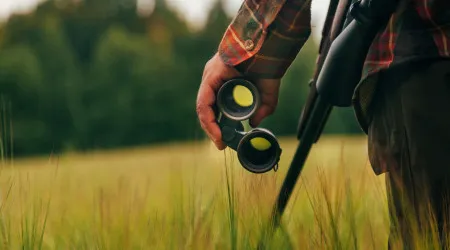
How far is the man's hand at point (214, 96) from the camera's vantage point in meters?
1.62

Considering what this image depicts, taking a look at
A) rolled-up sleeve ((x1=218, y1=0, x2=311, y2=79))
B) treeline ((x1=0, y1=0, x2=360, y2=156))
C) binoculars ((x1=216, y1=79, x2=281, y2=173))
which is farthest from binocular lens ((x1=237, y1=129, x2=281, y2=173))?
treeline ((x1=0, y1=0, x2=360, y2=156))

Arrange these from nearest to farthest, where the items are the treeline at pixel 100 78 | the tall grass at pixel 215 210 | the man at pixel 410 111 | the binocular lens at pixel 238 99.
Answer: the man at pixel 410 111, the tall grass at pixel 215 210, the binocular lens at pixel 238 99, the treeline at pixel 100 78

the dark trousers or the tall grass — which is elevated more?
the dark trousers

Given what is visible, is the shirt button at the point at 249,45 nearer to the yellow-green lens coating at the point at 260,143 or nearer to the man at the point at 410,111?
the yellow-green lens coating at the point at 260,143

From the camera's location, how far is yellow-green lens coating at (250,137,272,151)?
1.54 m

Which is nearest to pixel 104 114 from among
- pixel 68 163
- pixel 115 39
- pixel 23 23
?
pixel 115 39

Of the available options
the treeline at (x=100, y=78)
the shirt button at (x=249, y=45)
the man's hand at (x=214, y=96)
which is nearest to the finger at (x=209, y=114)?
the man's hand at (x=214, y=96)

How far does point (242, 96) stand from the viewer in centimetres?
159

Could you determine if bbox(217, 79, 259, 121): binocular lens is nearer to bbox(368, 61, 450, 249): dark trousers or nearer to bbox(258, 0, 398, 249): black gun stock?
bbox(258, 0, 398, 249): black gun stock

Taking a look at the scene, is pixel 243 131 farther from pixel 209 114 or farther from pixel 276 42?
pixel 276 42

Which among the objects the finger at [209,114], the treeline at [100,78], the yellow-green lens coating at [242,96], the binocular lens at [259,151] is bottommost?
the treeline at [100,78]

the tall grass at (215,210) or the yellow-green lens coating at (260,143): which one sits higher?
the yellow-green lens coating at (260,143)

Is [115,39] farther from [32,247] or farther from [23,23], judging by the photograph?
[32,247]

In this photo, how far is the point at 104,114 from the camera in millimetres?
33625
